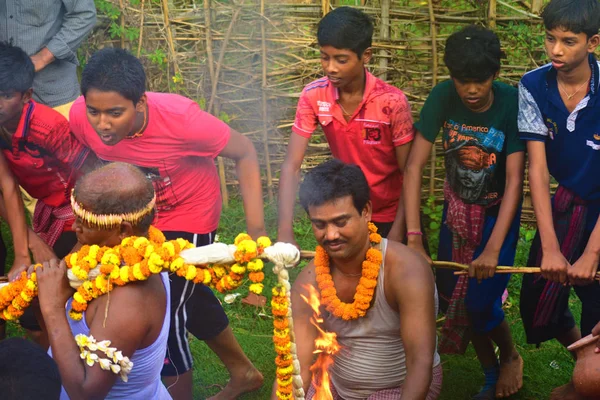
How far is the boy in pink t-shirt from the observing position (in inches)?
173

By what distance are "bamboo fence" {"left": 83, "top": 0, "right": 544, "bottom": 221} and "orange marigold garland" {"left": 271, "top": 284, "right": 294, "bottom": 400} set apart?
3.72 m

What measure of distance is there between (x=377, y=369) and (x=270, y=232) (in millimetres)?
3476

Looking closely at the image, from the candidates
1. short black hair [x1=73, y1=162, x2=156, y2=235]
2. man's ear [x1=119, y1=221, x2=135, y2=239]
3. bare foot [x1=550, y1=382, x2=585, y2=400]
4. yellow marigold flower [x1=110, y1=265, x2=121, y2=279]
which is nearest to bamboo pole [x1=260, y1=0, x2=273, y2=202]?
bare foot [x1=550, y1=382, x2=585, y2=400]

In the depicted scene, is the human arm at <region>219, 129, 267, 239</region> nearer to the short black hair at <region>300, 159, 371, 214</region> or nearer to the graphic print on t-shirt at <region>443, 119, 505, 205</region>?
the short black hair at <region>300, 159, 371, 214</region>

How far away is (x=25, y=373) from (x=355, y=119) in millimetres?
2948

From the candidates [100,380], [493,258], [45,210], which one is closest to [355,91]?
[493,258]

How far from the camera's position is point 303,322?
4141mm

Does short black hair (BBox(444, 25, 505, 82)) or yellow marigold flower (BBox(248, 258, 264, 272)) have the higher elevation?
short black hair (BBox(444, 25, 505, 82))

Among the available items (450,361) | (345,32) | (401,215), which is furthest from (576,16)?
(450,361)

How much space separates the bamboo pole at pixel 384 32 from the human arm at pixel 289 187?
2.03 meters

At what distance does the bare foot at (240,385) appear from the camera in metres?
5.12

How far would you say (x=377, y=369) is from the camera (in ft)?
13.4

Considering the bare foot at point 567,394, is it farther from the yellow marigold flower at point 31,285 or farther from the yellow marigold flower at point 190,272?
the yellow marigold flower at point 31,285

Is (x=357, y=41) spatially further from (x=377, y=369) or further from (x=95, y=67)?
(x=377, y=369)
